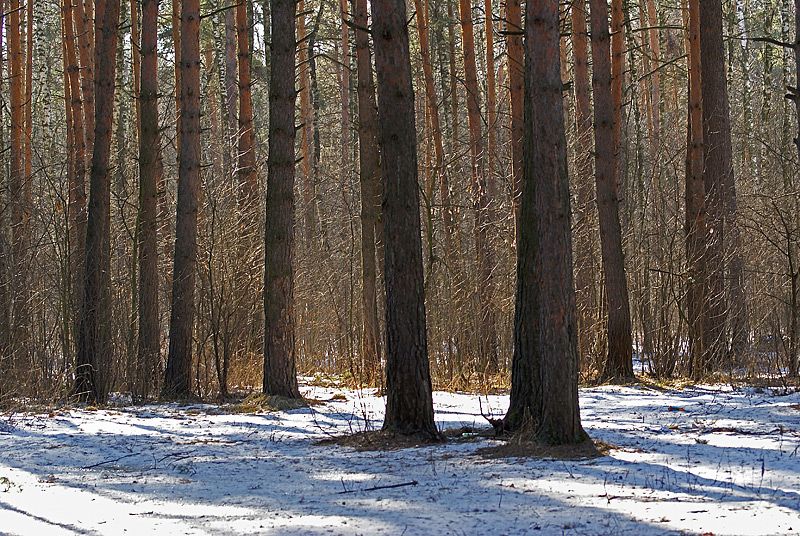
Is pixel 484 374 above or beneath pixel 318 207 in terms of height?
beneath

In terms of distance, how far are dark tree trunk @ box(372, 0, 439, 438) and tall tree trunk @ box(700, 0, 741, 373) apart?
6348mm

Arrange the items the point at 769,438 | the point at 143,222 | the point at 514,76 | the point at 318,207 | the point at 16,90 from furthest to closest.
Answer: the point at 318,207 → the point at 16,90 → the point at 514,76 → the point at 143,222 → the point at 769,438

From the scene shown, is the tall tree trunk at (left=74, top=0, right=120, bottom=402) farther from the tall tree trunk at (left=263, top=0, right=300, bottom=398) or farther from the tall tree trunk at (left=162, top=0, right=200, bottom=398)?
the tall tree trunk at (left=263, top=0, right=300, bottom=398)

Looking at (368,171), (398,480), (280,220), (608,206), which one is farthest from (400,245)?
(368,171)

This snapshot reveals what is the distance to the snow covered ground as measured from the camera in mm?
4141

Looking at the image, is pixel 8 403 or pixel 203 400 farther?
pixel 203 400

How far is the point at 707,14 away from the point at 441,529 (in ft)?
35.2

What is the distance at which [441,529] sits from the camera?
4.02 meters

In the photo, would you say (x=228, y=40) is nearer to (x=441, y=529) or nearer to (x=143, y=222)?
(x=143, y=222)

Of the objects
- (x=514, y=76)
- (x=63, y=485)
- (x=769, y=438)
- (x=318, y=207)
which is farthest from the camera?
(x=318, y=207)

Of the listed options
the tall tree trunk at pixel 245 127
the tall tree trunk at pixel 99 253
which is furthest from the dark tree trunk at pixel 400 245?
the tall tree trunk at pixel 245 127

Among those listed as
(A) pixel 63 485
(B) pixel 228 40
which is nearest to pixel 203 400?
(A) pixel 63 485

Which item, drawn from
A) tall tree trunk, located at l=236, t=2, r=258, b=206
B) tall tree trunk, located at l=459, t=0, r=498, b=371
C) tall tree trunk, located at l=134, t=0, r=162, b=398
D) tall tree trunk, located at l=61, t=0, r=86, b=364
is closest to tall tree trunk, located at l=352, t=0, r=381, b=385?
tall tree trunk, located at l=459, t=0, r=498, b=371

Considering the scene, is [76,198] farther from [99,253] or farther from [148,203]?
[99,253]
